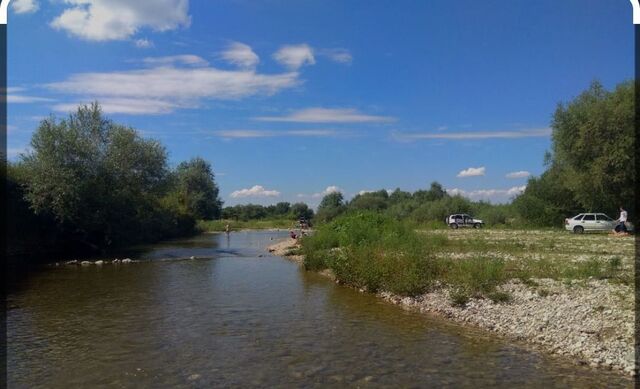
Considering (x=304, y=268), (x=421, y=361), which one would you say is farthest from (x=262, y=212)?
(x=421, y=361)

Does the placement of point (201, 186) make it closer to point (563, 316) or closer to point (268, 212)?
point (268, 212)

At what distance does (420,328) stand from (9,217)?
126 ft

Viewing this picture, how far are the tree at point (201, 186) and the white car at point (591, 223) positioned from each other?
7717cm

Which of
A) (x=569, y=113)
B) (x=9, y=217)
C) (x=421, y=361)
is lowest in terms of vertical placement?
(x=421, y=361)

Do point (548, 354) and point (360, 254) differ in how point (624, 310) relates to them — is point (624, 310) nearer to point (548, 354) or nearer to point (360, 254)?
point (548, 354)

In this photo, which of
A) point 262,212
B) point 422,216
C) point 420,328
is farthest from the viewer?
point 262,212

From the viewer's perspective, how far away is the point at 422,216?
280ft

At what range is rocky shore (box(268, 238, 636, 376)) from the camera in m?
12.2

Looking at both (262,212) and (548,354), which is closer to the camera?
(548,354)

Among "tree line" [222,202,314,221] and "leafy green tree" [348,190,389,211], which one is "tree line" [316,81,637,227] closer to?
"leafy green tree" [348,190,389,211]

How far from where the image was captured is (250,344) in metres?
14.4

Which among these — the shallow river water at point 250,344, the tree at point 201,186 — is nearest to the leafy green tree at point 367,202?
the tree at point 201,186

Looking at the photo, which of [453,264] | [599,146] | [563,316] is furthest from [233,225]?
[563,316]

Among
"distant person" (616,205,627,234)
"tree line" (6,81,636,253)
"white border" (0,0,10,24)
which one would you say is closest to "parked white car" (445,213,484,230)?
"tree line" (6,81,636,253)
